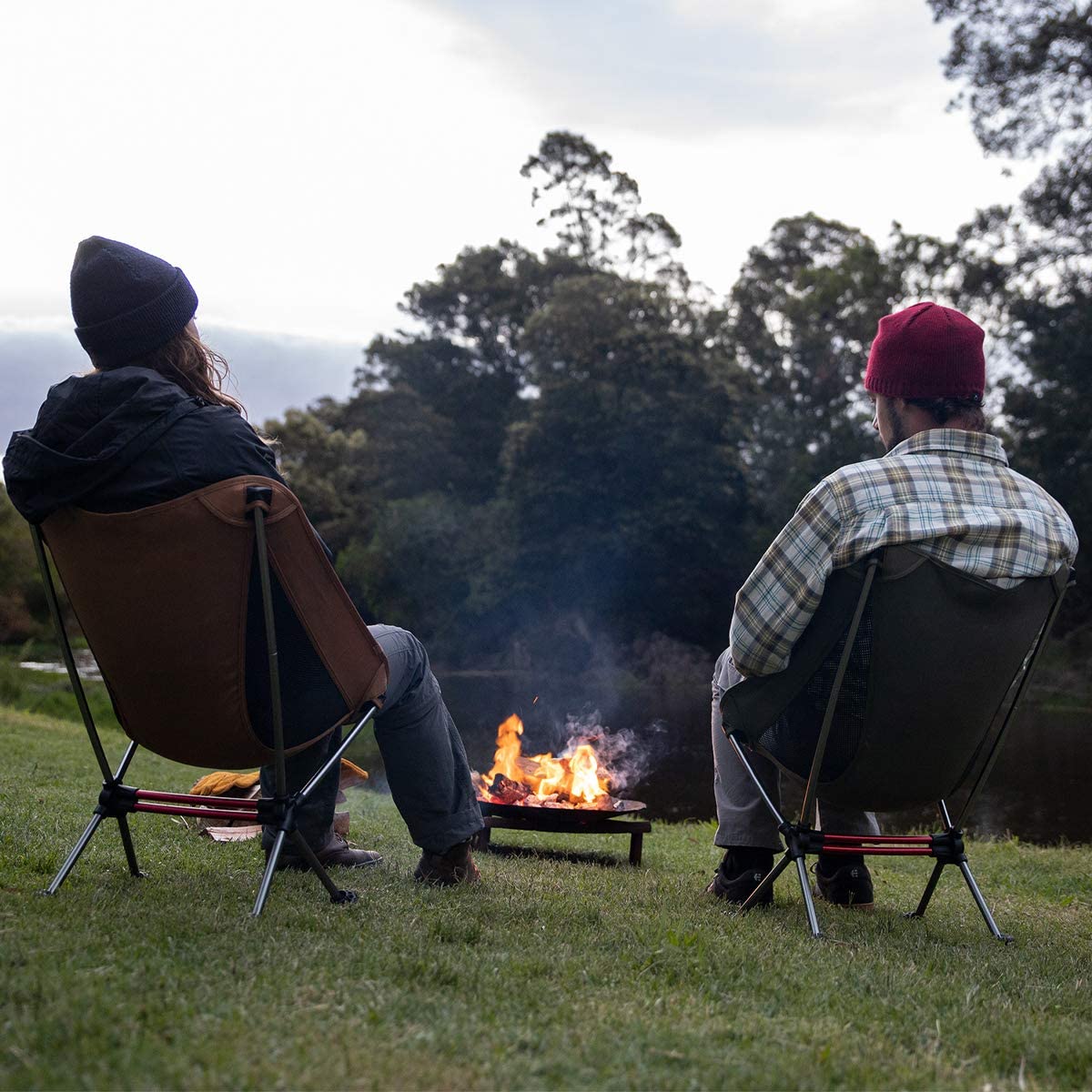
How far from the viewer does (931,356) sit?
10.8 feet

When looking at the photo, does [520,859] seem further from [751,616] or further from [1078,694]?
[1078,694]

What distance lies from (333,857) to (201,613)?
1.34m

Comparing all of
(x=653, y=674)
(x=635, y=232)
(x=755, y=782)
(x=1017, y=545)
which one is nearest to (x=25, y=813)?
(x=755, y=782)

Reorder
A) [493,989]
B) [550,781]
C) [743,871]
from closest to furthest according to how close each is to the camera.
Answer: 1. [493,989]
2. [743,871]
3. [550,781]

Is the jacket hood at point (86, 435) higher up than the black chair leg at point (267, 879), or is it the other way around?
the jacket hood at point (86, 435)

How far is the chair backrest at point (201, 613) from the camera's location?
8.95 feet

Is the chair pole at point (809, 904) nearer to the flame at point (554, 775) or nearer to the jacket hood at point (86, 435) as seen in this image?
the jacket hood at point (86, 435)

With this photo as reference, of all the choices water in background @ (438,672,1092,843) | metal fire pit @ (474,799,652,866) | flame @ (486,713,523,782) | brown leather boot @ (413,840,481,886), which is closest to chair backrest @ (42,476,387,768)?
brown leather boot @ (413,840,481,886)

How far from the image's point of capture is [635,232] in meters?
37.4

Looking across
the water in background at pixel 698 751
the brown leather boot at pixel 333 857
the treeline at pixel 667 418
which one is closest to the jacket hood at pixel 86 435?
the brown leather boot at pixel 333 857

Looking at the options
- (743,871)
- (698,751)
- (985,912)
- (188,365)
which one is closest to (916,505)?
(985,912)

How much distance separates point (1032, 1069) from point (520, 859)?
3060 millimetres

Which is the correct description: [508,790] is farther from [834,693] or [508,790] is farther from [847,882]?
[834,693]

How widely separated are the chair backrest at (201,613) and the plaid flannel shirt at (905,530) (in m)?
1.05
